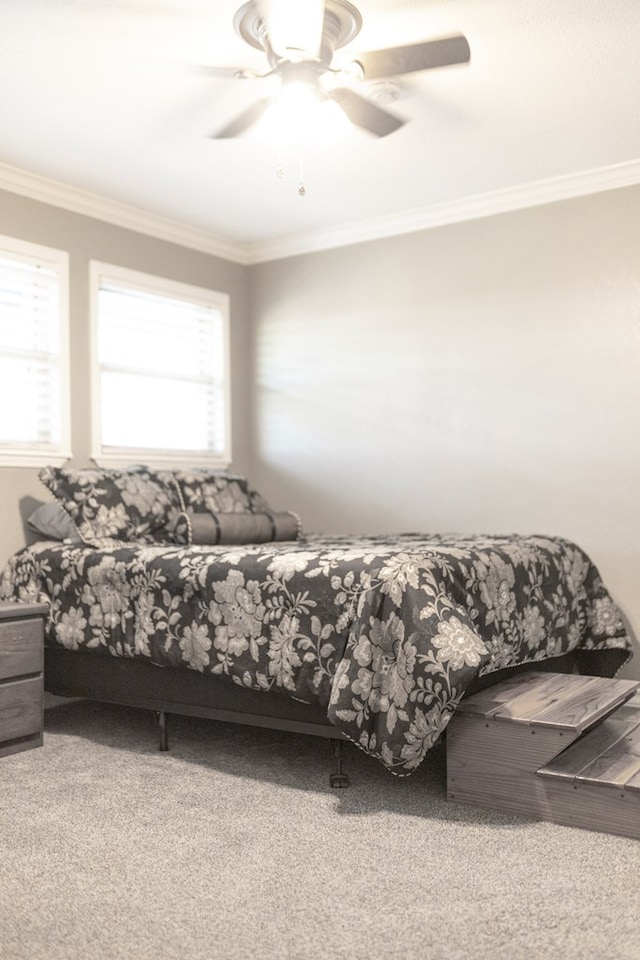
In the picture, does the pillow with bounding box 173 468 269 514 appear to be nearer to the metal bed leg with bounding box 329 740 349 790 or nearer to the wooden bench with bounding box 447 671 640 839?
the metal bed leg with bounding box 329 740 349 790

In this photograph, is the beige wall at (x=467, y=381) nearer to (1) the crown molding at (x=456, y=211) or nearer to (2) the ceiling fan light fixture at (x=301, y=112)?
(1) the crown molding at (x=456, y=211)

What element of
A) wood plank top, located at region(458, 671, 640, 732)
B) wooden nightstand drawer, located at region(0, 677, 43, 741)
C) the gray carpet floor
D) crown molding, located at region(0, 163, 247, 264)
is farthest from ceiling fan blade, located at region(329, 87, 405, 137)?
wooden nightstand drawer, located at region(0, 677, 43, 741)

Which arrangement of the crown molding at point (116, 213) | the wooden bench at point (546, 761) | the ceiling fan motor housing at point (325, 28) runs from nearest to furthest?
the wooden bench at point (546, 761), the ceiling fan motor housing at point (325, 28), the crown molding at point (116, 213)

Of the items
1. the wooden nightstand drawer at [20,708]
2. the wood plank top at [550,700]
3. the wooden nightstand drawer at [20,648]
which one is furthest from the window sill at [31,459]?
the wood plank top at [550,700]

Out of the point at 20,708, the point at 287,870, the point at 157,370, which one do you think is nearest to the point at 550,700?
the point at 287,870

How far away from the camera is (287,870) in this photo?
7.28ft

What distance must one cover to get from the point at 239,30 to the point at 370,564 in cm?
176

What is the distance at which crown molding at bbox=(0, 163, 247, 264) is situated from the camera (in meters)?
4.20

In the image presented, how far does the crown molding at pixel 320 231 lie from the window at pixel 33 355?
0.30m

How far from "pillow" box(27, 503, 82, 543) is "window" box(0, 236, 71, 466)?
0.91 feet

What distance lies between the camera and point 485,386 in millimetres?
4688

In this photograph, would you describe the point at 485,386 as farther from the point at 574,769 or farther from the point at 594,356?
the point at 574,769

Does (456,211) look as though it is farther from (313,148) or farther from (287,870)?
(287,870)

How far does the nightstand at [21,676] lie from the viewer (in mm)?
3311
